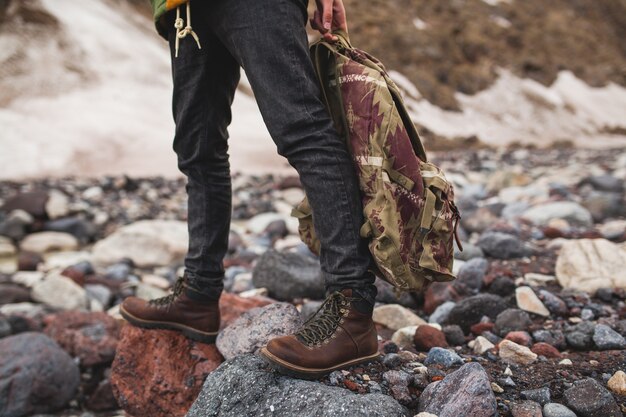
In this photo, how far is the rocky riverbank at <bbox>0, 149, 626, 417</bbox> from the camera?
2180 mm

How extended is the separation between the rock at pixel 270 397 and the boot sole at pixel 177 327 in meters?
0.53

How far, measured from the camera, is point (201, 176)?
2.65 metres

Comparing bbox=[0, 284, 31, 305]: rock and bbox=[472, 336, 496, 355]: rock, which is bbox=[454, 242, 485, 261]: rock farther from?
bbox=[0, 284, 31, 305]: rock

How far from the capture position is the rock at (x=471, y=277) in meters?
3.86

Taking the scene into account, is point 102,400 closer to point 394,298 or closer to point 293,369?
point 293,369

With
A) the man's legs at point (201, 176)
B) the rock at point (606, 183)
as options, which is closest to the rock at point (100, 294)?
the man's legs at point (201, 176)

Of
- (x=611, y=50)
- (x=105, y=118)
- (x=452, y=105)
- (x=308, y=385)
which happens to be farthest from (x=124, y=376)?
(x=611, y=50)

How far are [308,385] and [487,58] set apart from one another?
32.3 m

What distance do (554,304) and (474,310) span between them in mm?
510

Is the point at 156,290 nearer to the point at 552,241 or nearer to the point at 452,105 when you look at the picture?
the point at 552,241

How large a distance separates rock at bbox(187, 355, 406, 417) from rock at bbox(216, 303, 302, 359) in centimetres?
24

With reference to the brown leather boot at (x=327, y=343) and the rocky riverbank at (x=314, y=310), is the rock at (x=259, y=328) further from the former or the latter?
the brown leather boot at (x=327, y=343)

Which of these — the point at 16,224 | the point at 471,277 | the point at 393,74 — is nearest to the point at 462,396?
the point at 471,277

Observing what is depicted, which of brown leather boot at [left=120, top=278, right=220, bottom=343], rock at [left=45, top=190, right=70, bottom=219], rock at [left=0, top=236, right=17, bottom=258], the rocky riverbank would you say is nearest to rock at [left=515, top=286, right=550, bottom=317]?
the rocky riverbank
